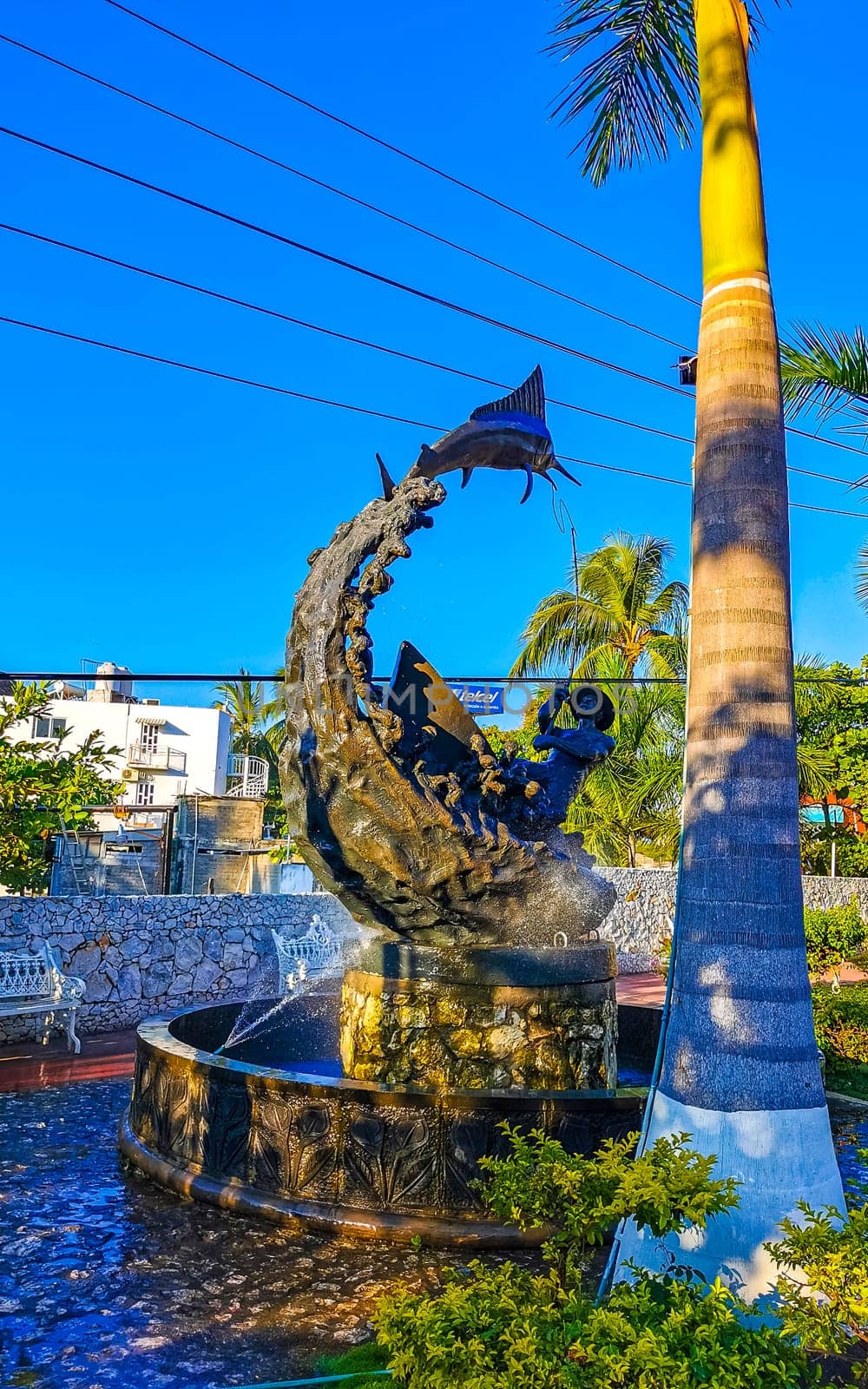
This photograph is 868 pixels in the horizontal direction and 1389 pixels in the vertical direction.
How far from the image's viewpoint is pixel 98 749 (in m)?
13.2

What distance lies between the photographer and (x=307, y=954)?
43.4ft

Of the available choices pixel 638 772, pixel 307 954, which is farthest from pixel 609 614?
pixel 307 954

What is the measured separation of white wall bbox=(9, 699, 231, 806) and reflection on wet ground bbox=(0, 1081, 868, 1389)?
35858 mm

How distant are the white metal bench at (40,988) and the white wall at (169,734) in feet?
100

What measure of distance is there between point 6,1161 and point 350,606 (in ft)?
13.9

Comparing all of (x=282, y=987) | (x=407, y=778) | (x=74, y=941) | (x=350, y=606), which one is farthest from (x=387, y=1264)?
(x=282, y=987)

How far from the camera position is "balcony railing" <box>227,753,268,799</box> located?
38.1 m

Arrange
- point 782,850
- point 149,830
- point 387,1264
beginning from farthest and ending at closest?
point 149,830
point 387,1264
point 782,850

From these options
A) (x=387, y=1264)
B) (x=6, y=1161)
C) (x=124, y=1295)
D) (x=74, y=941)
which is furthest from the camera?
(x=74, y=941)

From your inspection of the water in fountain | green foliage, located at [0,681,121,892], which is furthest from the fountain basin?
green foliage, located at [0,681,121,892]

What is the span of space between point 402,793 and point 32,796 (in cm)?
731

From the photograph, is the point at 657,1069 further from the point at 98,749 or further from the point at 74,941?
the point at 98,749

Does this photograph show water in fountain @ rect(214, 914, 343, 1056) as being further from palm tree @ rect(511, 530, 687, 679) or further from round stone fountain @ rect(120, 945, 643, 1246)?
palm tree @ rect(511, 530, 687, 679)

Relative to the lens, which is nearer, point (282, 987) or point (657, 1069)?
point (657, 1069)
